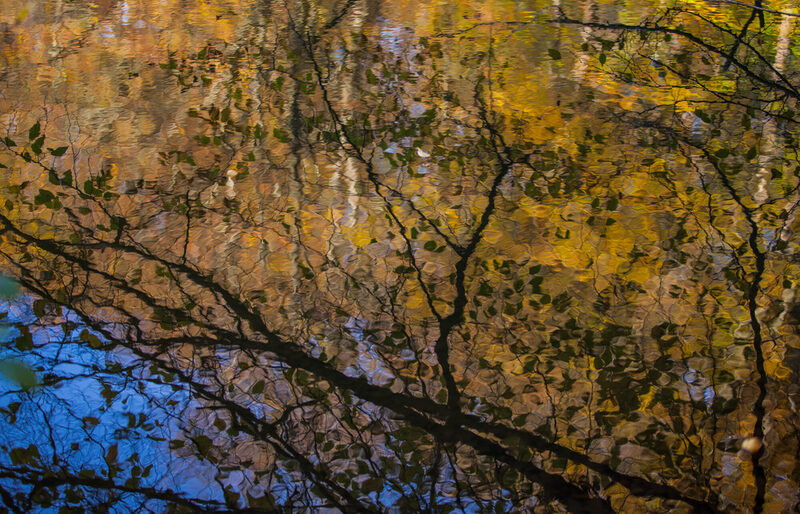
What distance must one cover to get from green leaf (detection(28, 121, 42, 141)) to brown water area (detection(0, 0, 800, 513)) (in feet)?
0.05

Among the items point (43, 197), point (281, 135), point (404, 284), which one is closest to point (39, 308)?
point (43, 197)

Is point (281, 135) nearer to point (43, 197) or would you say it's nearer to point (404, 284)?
point (43, 197)

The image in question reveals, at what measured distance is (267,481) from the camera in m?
1.30

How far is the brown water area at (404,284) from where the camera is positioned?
4.37 ft

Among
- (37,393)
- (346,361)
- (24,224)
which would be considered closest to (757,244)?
(346,361)

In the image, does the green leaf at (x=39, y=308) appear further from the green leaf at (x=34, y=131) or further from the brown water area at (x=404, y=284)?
the green leaf at (x=34, y=131)

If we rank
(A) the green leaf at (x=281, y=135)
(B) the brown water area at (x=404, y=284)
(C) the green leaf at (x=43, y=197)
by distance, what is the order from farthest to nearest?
(A) the green leaf at (x=281, y=135) → (C) the green leaf at (x=43, y=197) → (B) the brown water area at (x=404, y=284)

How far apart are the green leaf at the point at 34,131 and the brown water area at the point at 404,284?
0.05 feet

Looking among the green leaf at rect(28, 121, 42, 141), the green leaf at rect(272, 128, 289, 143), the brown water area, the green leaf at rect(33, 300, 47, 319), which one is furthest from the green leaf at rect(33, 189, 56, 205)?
the green leaf at rect(272, 128, 289, 143)

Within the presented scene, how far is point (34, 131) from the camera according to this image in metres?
2.75

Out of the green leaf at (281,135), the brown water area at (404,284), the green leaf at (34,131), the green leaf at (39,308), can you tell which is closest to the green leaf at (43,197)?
the brown water area at (404,284)

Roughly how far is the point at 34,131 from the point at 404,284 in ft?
→ 6.24

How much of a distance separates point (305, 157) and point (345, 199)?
1.26ft

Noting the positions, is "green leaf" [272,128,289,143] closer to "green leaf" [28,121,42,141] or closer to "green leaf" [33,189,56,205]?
"green leaf" [33,189,56,205]
